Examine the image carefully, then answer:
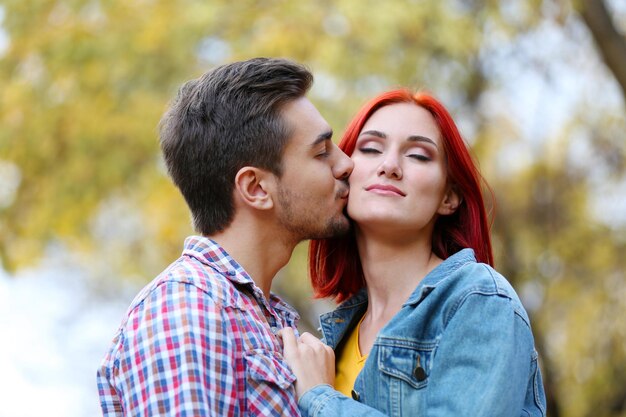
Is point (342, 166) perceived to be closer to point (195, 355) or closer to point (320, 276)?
point (320, 276)

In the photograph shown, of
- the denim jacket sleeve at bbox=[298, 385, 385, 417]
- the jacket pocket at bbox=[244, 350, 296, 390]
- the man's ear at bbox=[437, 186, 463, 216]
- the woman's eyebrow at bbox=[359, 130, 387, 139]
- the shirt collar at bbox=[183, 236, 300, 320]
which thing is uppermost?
the woman's eyebrow at bbox=[359, 130, 387, 139]

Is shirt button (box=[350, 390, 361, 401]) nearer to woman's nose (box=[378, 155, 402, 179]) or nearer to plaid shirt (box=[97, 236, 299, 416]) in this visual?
plaid shirt (box=[97, 236, 299, 416])

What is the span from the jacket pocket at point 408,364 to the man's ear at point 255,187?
0.55 metres

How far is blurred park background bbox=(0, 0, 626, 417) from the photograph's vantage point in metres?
7.77

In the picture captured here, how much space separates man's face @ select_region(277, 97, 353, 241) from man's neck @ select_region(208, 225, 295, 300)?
0.08m

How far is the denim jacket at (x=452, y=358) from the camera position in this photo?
8.16 feet

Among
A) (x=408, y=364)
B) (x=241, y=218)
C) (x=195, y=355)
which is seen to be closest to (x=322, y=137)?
(x=241, y=218)

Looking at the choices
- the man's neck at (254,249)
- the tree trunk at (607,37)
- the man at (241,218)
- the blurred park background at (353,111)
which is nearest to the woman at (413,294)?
the man at (241,218)

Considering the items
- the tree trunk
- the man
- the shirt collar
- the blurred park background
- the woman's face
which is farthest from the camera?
the blurred park background

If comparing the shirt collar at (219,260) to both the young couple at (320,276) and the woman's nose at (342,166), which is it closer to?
the young couple at (320,276)

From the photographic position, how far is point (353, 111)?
7.69 meters

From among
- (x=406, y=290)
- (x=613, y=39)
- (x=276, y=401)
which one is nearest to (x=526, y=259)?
(x=613, y=39)

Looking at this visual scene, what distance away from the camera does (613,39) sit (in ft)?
19.4

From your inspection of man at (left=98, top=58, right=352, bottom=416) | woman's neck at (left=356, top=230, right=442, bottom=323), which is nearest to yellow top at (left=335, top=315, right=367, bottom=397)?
woman's neck at (left=356, top=230, right=442, bottom=323)
